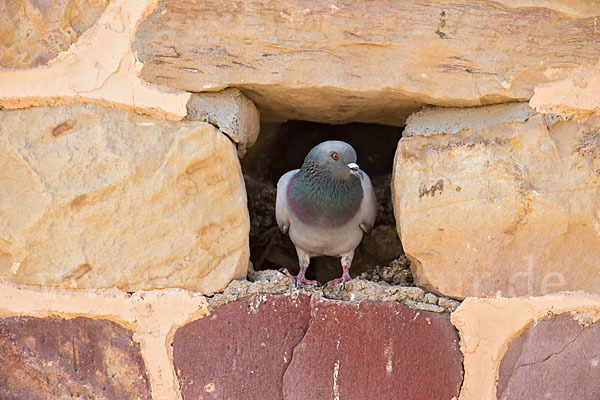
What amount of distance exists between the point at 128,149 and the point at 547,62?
49.9 inches

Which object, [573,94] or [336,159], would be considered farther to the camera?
[336,159]

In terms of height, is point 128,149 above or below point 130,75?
below

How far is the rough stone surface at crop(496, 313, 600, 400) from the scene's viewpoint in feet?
6.09

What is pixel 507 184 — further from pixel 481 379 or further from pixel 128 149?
pixel 128 149

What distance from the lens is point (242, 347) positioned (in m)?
1.89

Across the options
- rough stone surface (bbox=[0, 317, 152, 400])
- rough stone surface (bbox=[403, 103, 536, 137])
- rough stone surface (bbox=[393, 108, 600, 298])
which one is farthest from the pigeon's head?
rough stone surface (bbox=[0, 317, 152, 400])

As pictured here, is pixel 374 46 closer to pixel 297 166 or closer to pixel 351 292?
pixel 351 292

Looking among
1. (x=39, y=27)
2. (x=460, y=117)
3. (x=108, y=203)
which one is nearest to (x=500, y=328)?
(x=460, y=117)

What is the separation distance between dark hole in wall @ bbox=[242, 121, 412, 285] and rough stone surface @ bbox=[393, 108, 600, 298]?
571 millimetres

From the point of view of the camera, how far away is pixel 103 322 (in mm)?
1902

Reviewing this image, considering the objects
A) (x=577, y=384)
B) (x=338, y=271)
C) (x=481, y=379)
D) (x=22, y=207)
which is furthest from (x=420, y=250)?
(x=22, y=207)

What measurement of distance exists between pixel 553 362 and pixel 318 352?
26.2 inches

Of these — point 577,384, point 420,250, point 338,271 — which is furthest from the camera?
point 338,271

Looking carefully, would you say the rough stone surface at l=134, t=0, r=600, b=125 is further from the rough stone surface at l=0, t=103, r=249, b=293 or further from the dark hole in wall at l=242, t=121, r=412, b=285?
the dark hole in wall at l=242, t=121, r=412, b=285
